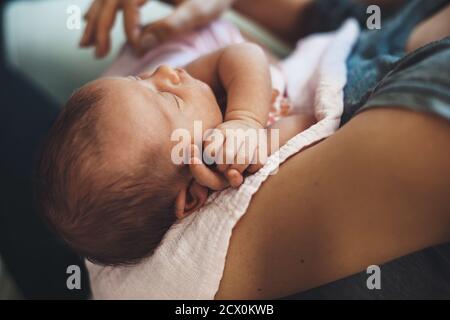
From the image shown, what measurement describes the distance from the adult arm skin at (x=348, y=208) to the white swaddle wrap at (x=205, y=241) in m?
0.01

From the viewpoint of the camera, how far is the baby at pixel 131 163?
485mm

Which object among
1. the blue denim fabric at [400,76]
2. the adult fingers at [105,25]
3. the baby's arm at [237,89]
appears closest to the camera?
the blue denim fabric at [400,76]

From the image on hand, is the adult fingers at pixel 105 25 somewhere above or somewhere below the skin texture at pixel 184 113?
above

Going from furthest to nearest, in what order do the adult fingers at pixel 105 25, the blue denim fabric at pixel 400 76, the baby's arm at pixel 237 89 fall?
the adult fingers at pixel 105 25 → the baby's arm at pixel 237 89 → the blue denim fabric at pixel 400 76

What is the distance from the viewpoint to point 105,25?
0.78 m

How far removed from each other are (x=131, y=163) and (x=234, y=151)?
11cm

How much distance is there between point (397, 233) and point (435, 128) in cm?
11

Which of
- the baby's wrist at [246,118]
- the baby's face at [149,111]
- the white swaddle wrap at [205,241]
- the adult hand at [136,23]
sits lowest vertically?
the white swaddle wrap at [205,241]

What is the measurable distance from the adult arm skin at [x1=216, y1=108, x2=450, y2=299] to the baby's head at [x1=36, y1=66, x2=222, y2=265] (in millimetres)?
98

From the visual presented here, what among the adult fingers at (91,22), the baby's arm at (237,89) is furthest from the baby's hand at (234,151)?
the adult fingers at (91,22)

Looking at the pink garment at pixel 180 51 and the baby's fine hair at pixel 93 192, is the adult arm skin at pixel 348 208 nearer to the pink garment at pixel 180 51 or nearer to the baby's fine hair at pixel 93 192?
the baby's fine hair at pixel 93 192

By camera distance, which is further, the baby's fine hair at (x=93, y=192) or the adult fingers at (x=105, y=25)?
the adult fingers at (x=105, y=25)

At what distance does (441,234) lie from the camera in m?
0.44
